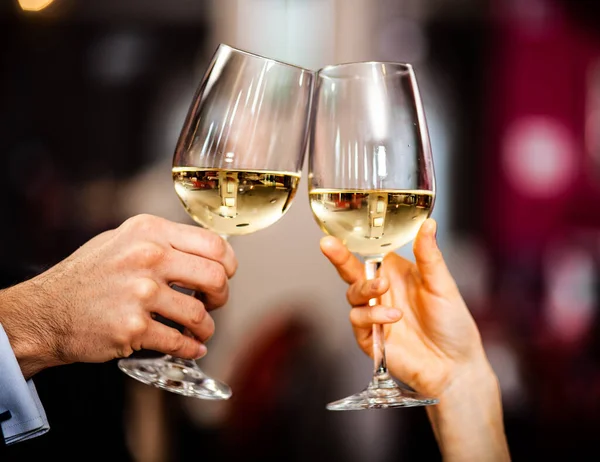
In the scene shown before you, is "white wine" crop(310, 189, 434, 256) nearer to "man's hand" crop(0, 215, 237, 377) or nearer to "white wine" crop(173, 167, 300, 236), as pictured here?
"white wine" crop(173, 167, 300, 236)

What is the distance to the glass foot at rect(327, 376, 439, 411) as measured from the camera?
0.82 m

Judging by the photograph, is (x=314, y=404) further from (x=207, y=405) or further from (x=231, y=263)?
(x=231, y=263)

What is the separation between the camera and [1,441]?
0.96m

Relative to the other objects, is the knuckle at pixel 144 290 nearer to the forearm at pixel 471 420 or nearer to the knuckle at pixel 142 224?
the knuckle at pixel 142 224

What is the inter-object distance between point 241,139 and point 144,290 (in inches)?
8.9

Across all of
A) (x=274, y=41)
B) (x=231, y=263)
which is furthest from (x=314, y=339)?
(x=231, y=263)

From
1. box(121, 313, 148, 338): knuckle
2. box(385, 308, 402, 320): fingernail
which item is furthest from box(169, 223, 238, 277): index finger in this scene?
box(385, 308, 402, 320): fingernail

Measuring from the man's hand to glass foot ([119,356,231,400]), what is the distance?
23 mm

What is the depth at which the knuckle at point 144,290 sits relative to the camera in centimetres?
92

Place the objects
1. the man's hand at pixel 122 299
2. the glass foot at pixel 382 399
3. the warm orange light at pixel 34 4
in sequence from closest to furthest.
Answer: the glass foot at pixel 382 399 < the man's hand at pixel 122 299 < the warm orange light at pixel 34 4

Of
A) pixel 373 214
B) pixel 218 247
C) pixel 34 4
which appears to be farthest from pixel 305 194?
pixel 373 214

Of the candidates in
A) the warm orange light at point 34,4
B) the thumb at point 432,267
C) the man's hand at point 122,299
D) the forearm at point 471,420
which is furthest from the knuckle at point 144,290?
the warm orange light at point 34,4

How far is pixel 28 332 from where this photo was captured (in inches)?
37.5

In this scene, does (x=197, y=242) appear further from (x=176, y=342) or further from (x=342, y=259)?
(x=342, y=259)
